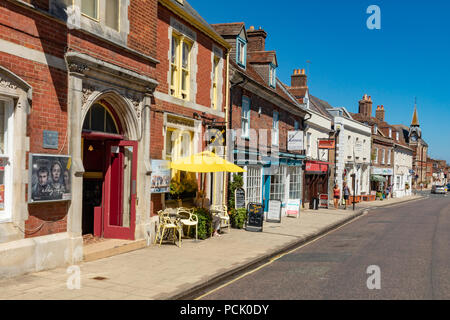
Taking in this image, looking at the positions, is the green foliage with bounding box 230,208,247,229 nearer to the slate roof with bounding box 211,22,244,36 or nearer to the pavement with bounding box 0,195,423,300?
the pavement with bounding box 0,195,423,300

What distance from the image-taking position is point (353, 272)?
894 cm

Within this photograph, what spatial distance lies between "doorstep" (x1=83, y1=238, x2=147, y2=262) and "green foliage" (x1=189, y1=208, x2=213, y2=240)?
2.08 m

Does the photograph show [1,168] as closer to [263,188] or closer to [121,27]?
[121,27]

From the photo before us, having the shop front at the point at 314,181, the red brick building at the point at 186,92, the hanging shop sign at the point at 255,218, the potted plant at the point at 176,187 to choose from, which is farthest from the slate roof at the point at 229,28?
the shop front at the point at 314,181

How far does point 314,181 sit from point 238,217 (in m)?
14.2

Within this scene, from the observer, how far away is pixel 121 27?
9.94 metres

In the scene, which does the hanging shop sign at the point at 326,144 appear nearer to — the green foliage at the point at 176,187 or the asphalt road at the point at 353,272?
the asphalt road at the point at 353,272

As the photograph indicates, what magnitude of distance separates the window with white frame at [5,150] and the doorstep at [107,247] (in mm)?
2076

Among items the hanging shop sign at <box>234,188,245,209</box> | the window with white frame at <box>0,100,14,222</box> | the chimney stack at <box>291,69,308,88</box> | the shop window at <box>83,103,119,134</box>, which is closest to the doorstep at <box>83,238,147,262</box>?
the window with white frame at <box>0,100,14,222</box>

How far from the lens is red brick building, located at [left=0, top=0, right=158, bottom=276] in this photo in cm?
743

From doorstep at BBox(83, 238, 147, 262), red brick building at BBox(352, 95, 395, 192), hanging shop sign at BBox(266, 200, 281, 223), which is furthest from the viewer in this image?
red brick building at BBox(352, 95, 395, 192)

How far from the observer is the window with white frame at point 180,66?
12578mm

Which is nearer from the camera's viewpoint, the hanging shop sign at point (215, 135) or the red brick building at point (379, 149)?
the hanging shop sign at point (215, 135)

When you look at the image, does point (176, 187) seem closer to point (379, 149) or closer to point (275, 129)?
point (275, 129)
